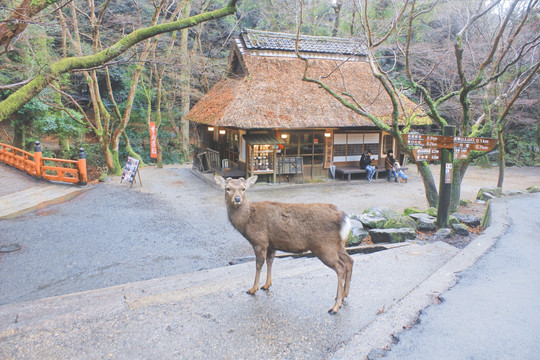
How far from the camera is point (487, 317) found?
4031 mm

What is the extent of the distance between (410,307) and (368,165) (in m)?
12.5

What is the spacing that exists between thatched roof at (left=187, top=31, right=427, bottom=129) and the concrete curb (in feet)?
27.4

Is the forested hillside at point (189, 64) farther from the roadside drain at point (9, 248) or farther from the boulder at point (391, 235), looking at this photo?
the roadside drain at point (9, 248)

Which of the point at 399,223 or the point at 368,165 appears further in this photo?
the point at 368,165

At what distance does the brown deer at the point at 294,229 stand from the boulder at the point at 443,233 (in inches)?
150

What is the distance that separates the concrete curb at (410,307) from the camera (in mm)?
3453

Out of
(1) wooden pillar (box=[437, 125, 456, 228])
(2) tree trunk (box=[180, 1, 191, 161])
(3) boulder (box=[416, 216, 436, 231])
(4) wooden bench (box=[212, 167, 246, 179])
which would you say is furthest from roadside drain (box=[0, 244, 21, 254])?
(2) tree trunk (box=[180, 1, 191, 161])

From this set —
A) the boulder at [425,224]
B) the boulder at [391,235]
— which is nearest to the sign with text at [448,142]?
the boulder at [425,224]

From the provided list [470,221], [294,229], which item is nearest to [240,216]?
[294,229]

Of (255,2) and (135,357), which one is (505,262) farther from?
(255,2)

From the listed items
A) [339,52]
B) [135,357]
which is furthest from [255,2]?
[135,357]

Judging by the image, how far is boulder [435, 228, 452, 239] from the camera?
7316mm

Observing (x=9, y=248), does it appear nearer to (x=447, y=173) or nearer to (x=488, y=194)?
(x=447, y=173)

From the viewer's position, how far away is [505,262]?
575 cm
